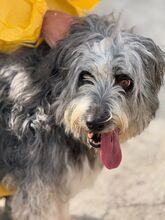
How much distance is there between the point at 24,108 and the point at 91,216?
0.90m

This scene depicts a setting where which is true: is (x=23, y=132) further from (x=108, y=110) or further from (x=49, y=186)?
(x=108, y=110)

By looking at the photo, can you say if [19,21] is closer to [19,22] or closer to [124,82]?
[19,22]

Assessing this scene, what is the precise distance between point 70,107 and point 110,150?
0.87 feet

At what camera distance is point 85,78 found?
8.66 feet

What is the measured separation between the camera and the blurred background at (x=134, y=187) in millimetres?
3477

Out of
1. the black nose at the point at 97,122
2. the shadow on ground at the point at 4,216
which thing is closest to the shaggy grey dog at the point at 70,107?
the black nose at the point at 97,122

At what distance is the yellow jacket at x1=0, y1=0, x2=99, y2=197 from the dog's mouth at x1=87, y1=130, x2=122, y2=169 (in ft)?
1.69

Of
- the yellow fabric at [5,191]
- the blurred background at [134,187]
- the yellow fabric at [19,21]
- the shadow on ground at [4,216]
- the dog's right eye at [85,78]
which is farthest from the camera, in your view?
the blurred background at [134,187]

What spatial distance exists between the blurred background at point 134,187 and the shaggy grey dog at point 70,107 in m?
0.51

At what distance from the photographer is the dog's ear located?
268 cm

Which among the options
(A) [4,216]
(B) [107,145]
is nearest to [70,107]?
(B) [107,145]

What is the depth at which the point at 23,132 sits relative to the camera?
9.26ft

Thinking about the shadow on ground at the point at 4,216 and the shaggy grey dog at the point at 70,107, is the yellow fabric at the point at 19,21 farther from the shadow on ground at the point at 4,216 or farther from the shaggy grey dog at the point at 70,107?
the shadow on ground at the point at 4,216

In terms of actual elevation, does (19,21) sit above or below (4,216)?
above
